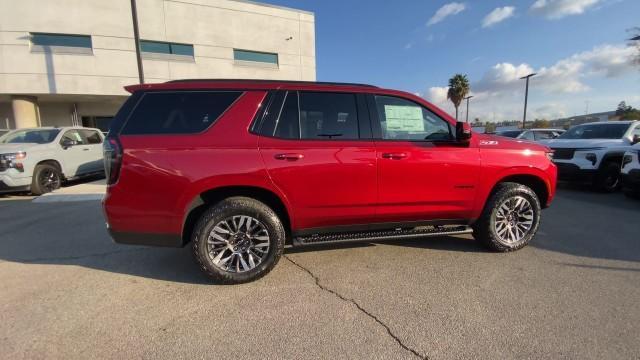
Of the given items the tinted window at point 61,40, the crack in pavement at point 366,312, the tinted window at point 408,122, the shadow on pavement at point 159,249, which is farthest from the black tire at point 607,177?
the tinted window at point 61,40

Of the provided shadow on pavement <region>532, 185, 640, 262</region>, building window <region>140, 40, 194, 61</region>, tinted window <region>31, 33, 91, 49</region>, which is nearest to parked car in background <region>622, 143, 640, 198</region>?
shadow on pavement <region>532, 185, 640, 262</region>

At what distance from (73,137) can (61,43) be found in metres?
13.1

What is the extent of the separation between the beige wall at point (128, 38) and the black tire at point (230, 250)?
19145 mm

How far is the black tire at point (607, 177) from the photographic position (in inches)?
296

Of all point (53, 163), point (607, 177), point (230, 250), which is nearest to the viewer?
point (230, 250)

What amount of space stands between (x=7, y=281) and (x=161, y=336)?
219 cm

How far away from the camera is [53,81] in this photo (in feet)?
58.1

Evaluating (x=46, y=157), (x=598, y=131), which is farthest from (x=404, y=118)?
(x=46, y=157)

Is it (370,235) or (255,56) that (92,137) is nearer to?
(370,235)

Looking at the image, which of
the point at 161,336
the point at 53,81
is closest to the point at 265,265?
the point at 161,336

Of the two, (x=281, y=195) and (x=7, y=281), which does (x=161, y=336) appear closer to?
(x=281, y=195)

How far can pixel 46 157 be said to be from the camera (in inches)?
308

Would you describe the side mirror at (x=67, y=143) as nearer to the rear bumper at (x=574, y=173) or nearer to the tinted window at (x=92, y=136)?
the tinted window at (x=92, y=136)

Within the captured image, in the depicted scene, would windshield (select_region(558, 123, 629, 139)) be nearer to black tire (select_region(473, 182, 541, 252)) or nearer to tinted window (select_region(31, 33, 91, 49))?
black tire (select_region(473, 182, 541, 252))
